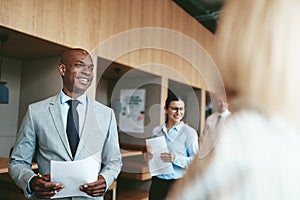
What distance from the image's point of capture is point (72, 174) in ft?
1.90

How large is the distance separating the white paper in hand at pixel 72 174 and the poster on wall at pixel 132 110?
28cm

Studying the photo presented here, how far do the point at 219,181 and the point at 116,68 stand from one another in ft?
2.69

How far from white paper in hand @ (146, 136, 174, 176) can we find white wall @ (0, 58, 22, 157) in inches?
15.8

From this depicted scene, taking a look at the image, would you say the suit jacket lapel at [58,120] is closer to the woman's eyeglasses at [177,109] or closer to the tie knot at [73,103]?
the tie knot at [73,103]

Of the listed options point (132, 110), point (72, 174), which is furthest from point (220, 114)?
point (132, 110)

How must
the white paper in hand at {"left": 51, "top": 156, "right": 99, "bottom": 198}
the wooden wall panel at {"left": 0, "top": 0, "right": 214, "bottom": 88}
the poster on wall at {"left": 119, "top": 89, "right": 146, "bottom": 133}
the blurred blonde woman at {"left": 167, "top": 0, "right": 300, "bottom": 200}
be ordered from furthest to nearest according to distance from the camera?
1. the poster on wall at {"left": 119, "top": 89, "right": 146, "bottom": 133}
2. the wooden wall panel at {"left": 0, "top": 0, "right": 214, "bottom": 88}
3. the white paper in hand at {"left": 51, "top": 156, "right": 99, "bottom": 198}
4. the blurred blonde woman at {"left": 167, "top": 0, "right": 300, "bottom": 200}

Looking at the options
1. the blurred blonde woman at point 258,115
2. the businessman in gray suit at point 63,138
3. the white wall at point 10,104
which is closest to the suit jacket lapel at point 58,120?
the businessman in gray suit at point 63,138

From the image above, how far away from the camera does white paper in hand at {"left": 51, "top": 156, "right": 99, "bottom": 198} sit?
1.87ft

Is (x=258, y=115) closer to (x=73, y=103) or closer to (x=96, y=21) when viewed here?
(x=73, y=103)

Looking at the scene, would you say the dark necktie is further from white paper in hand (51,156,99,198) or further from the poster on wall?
the poster on wall

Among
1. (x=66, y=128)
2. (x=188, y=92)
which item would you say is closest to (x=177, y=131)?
(x=188, y=92)

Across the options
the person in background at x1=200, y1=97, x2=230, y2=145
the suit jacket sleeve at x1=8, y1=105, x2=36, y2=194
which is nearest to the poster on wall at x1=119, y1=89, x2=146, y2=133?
the suit jacket sleeve at x1=8, y1=105, x2=36, y2=194

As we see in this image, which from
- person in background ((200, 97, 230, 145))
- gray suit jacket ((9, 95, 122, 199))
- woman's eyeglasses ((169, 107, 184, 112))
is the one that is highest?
woman's eyeglasses ((169, 107, 184, 112))

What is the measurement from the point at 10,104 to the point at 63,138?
0.31 metres
